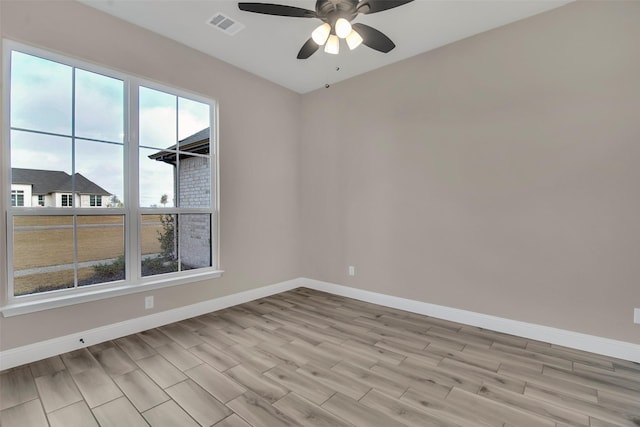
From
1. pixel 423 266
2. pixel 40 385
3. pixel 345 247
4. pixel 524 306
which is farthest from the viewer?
pixel 345 247

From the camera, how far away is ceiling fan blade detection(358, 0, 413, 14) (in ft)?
6.24

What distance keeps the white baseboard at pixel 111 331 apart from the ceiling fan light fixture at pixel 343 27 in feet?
9.96

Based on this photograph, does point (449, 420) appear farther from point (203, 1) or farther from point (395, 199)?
point (203, 1)

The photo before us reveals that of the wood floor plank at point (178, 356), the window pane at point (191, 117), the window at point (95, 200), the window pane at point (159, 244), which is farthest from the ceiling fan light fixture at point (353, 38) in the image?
the wood floor plank at point (178, 356)

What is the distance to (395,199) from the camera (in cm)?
358

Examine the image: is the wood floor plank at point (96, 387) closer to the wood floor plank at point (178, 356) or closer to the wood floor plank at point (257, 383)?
the wood floor plank at point (178, 356)

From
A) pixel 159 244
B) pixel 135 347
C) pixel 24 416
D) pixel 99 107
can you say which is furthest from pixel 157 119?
pixel 24 416

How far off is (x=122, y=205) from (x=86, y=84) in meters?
1.11

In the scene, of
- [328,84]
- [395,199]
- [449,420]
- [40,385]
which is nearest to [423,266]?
[395,199]

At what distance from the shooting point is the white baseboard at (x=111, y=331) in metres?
2.22

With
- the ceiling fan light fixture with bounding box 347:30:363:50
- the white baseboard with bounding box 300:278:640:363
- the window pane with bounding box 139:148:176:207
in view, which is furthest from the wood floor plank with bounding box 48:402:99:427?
the ceiling fan light fixture with bounding box 347:30:363:50

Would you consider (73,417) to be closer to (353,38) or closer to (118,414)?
(118,414)

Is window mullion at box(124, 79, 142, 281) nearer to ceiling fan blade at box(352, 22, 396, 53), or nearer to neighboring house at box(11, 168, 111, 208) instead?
neighboring house at box(11, 168, 111, 208)

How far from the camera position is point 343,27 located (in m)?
2.05
